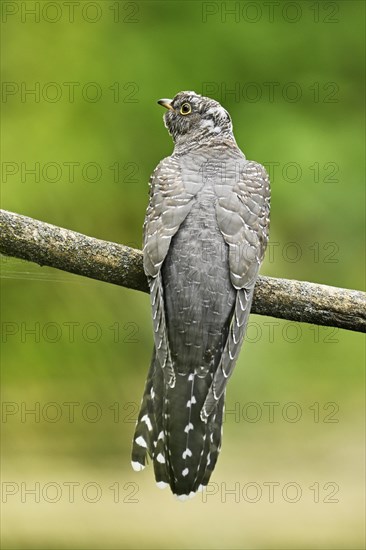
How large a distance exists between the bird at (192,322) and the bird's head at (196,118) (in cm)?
A: 66

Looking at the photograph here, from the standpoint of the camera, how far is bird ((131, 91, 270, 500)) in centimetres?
278

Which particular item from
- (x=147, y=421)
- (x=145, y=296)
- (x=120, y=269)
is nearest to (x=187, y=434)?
(x=147, y=421)

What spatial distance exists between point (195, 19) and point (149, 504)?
382 centimetres

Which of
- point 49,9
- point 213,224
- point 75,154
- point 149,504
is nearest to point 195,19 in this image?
point 49,9

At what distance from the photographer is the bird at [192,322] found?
9.12ft

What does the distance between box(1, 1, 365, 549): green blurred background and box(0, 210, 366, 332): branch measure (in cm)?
227

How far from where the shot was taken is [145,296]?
17.2 feet

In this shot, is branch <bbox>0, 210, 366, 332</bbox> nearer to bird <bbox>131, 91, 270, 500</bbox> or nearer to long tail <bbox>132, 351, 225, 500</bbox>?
bird <bbox>131, 91, 270, 500</bbox>

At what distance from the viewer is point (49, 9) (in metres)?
6.15

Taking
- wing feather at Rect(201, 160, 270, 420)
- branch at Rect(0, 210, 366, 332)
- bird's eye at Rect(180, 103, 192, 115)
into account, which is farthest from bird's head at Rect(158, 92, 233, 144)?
branch at Rect(0, 210, 366, 332)

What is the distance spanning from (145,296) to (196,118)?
1.89 m

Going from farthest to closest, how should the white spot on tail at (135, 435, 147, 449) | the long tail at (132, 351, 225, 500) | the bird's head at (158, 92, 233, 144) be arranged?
the bird's head at (158, 92, 233, 144) < the white spot on tail at (135, 435, 147, 449) < the long tail at (132, 351, 225, 500)

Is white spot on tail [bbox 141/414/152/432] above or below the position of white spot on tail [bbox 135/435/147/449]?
above

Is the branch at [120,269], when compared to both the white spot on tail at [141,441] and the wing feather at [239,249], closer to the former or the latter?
the wing feather at [239,249]
